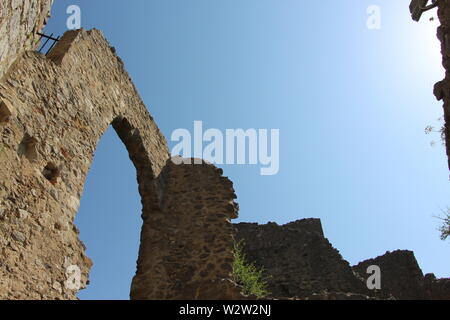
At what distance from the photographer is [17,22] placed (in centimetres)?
288

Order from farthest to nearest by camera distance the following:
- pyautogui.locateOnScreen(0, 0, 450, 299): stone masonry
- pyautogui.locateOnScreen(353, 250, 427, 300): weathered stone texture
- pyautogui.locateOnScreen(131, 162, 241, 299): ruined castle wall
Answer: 1. pyautogui.locateOnScreen(353, 250, 427, 300): weathered stone texture
2. pyautogui.locateOnScreen(131, 162, 241, 299): ruined castle wall
3. pyautogui.locateOnScreen(0, 0, 450, 299): stone masonry

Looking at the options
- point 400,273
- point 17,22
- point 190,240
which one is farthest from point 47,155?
point 400,273

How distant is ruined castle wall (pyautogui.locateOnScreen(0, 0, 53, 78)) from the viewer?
2.66 metres

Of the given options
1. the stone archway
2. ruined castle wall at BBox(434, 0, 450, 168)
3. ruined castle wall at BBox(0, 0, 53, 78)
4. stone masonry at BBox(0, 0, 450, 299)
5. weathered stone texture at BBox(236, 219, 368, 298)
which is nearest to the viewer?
ruined castle wall at BBox(0, 0, 53, 78)

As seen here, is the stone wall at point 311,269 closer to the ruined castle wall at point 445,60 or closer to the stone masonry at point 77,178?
the stone masonry at point 77,178

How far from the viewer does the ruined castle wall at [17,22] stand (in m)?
2.66

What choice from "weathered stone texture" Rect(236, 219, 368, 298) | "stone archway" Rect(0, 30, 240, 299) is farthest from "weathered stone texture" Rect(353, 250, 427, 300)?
"stone archway" Rect(0, 30, 240, 299)

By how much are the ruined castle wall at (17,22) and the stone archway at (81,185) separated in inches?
52.7

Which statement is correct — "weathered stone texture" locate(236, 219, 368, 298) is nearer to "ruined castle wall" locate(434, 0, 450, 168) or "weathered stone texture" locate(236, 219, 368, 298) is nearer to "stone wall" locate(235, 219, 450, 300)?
"stone wall" locate(235, 219, 450, 300)

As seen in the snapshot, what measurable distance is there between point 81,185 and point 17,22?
2.86 metres

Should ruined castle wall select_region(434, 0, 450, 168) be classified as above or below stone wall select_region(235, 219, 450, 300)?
above

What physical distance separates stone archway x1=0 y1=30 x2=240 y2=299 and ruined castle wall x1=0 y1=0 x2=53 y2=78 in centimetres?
134

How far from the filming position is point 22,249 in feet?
13.8

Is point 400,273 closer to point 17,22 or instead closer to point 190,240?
point 190,240
